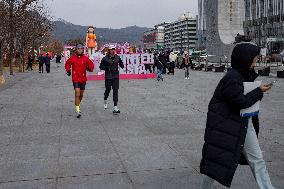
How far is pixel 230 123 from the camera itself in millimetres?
4207

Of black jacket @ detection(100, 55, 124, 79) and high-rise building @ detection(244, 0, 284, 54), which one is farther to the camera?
high-rise building @ detection(244, 0, 284, 54)

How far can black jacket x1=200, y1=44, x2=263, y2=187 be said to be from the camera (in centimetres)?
416

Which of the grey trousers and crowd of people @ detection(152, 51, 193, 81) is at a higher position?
crowd of people @ detection(152, 51, 193, 81)

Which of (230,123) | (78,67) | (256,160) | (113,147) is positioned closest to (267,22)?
(78,67)

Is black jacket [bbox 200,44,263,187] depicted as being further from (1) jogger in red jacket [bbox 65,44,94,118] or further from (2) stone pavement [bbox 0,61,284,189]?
(1) jogger in red jacket [bbox 65,44,94,118]

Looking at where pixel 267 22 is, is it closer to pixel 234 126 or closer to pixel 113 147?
pixel 113 147

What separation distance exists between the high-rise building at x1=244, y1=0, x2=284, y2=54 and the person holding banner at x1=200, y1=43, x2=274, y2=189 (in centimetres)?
9101

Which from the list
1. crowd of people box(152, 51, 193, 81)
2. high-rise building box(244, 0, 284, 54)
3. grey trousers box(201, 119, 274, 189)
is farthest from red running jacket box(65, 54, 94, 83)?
high-rise building box(244, 0, 284, 54)

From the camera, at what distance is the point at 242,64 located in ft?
13.8

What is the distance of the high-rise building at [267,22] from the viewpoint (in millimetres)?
98562

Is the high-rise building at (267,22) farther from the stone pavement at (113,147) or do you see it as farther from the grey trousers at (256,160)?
the grey trousers at (256,160)

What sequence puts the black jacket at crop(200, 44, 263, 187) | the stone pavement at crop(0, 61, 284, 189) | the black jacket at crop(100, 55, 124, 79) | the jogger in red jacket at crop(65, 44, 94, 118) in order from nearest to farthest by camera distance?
the black jacket at crop(200, 44, 263, 187) → the stone pavement at crop(0, 61, 284, 189) → the jogger in red jacket at crop(65, 44, 94, 118) → the black jacket at crop(100, 55, 124, 79)

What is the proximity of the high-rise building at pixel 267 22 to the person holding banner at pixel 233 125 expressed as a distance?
91006mm

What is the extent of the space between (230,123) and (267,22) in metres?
106
